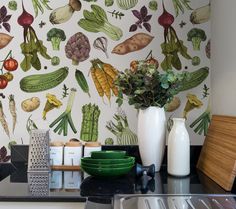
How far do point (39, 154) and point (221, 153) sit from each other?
2.75 ft

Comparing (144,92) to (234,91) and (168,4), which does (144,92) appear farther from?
(168,4)

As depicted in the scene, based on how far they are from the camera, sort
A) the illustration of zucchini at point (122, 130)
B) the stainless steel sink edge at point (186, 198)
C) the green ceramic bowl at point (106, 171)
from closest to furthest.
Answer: the stainless steel sink edge at point (186, 198), the green ceramic bowl at point (106, 171), the illustration of zucchini at point (122, 130)

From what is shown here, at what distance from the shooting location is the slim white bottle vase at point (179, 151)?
58.0 inches

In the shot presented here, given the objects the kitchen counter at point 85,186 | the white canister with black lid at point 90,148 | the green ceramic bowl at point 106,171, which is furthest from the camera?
the white canister with black lid at point 90,148

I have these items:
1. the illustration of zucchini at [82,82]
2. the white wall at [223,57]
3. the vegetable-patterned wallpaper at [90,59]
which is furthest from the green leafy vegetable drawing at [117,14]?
the white wall at [223,57]

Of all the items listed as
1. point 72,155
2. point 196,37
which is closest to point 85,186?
point 72,155

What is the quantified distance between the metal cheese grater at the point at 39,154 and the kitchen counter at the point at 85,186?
1.8 inches

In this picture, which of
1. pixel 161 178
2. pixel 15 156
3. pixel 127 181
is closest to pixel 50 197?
pixel 127 181

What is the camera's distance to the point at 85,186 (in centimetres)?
134

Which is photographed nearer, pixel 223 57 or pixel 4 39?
pixel 223 57

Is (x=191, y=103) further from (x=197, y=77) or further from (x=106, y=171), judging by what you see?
(x=106, y=171)

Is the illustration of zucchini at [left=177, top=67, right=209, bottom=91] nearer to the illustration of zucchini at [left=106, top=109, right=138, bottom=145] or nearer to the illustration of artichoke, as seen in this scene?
the illustration of zucchini at [left=106, top=109, right=138, bottom=145]

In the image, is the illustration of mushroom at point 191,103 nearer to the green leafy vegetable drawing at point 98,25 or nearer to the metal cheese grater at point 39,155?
the green leafy vegetable drawing at point 98,25

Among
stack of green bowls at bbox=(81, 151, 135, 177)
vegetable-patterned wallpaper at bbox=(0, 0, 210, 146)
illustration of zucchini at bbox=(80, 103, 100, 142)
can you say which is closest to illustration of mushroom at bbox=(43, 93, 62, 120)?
vegetable-patterned wallpaper at bbox=(0, 0, 210, 146)
